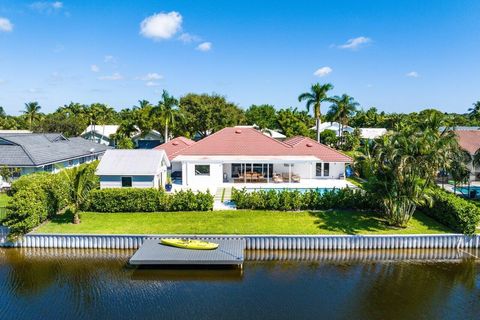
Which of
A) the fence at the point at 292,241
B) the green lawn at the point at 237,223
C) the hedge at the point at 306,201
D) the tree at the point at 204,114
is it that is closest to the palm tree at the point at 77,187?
the green lawn at the point at 237,223

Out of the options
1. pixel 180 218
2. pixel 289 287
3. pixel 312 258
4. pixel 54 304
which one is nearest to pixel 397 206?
pixel 312 258

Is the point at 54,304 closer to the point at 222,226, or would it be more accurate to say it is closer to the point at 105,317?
the point at 105,317

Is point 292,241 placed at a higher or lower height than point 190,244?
lower

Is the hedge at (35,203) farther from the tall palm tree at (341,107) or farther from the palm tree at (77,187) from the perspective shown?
the tall palm tree at (341,107)

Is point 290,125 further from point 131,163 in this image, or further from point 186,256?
point 186,256

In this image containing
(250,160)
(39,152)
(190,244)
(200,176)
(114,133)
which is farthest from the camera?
(114,133)

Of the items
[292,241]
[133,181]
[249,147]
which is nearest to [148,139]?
[249,147]

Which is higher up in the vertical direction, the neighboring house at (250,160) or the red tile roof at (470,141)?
the red tile roof at (470,141)
